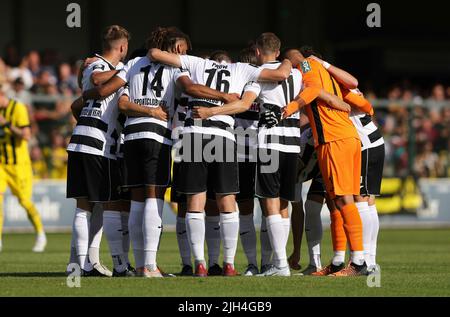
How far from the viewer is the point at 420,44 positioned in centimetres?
3072

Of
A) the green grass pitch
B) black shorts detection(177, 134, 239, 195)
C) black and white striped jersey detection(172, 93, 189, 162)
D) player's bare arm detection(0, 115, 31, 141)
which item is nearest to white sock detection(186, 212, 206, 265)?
black shorts detection(177, 134, 239, 195)

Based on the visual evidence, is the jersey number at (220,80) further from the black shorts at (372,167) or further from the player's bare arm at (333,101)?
the black shorts at (372,167)

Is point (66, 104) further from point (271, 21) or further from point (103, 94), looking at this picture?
point (103, 94)

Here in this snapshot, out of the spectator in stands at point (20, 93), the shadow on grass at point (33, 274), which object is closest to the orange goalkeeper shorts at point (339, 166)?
the shadow on grass at point (33, 274)

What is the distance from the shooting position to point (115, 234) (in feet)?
35.5

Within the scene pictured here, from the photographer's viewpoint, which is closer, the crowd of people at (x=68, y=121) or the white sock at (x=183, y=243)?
the white sock at (x=183, y=243)

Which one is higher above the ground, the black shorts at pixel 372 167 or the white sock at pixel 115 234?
the black shorts at pixel 372 167

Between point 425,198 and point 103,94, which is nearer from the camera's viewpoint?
point 103,94

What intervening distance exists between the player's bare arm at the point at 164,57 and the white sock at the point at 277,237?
1744 mm

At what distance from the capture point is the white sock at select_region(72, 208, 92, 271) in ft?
35.7

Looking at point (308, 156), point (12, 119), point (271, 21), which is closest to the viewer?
point (308, 156)

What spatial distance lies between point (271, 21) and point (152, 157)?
19.5 metres

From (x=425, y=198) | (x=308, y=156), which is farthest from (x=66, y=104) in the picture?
(x=308, y=156)

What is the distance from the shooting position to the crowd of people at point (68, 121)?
21984 millimetres
